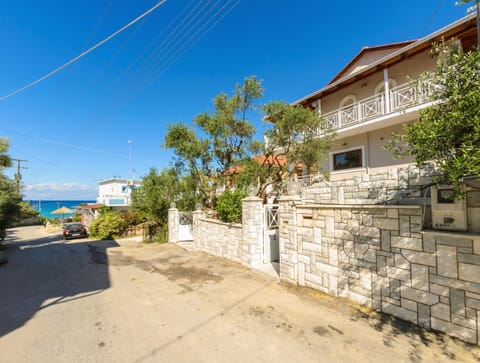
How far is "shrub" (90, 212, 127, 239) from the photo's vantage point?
16.8 meters

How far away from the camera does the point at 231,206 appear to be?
341 inches

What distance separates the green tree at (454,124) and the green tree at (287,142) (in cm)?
546

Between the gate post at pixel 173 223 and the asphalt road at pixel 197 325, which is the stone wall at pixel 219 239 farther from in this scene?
the gate post at pixel 173 223

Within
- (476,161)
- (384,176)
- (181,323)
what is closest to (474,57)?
(476,161)

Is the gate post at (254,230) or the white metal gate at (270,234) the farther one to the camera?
the white metal gate at (270,234)

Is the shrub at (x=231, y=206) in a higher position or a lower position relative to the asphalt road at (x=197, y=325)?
higher

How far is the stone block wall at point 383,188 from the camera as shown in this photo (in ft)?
13.0

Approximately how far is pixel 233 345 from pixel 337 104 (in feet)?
42.4

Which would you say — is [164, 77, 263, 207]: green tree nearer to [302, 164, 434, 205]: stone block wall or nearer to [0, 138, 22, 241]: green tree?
[302, 164, 434, 205]: stone block wall

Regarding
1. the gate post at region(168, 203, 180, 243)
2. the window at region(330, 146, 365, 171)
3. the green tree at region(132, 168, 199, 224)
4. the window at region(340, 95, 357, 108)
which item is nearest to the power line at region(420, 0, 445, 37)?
the window at region(340, 95, 357, 108)

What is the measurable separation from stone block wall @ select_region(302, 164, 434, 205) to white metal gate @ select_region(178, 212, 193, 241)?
8634 millimetres

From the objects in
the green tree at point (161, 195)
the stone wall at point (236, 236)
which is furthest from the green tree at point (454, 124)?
the green tree at point (161, 195)

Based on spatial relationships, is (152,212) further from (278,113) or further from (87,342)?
(87,342)

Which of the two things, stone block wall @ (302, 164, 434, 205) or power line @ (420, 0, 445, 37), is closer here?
stone block wall @ (302, 164, 434, 205)
